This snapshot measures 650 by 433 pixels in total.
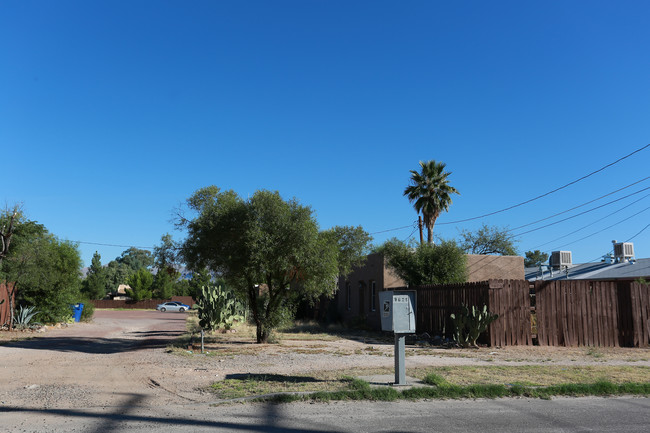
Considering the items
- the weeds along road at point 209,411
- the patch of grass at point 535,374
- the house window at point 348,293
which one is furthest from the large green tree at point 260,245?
the house window at point 348,293

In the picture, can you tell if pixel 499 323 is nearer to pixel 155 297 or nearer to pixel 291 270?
pixel 291 270

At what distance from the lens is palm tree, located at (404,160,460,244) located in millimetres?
33969

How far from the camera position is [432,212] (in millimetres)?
34094

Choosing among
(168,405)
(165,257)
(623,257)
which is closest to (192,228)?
(165,257)

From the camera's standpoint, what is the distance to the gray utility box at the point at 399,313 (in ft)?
29.3

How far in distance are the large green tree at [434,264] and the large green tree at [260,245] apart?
24.4 ft

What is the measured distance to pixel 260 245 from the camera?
1544 centimetres

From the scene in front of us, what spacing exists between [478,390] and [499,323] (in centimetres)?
942

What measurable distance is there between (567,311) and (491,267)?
9.23 m

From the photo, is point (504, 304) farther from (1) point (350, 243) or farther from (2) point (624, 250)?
(2) point (624, 250)

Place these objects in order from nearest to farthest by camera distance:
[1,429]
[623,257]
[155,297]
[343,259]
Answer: [1,429]
[343,259]
[623,257]
[155,297]

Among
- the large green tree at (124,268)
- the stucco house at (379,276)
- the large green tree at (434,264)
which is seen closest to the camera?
the large green tree at (434,264)

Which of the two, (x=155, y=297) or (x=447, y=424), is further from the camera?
(x=155, y=297)

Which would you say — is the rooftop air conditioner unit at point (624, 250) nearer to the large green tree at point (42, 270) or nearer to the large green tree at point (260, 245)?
the large green tree at point (260, 245)
